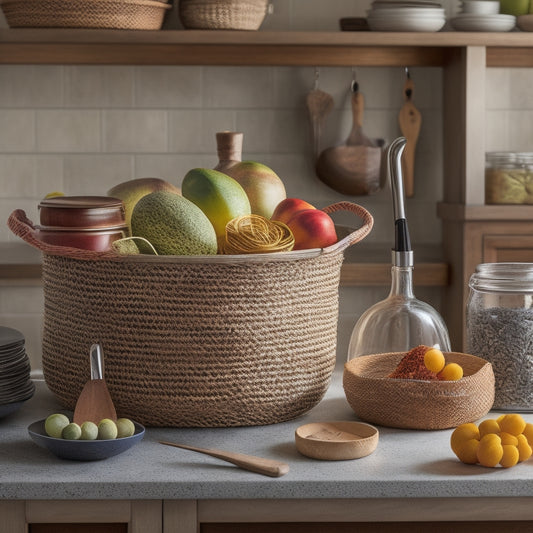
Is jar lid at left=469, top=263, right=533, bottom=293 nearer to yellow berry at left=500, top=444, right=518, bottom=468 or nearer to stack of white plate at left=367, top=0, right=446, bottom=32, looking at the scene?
yellow berry at left=500, top=444, right=518, bottom=468

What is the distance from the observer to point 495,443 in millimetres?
889

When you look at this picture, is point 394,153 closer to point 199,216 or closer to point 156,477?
point 199,216

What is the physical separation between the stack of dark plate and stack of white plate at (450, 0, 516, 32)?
190 cm

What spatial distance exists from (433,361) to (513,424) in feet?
0.41

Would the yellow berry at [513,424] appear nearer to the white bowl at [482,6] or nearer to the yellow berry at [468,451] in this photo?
the yellow berry at [468,451]

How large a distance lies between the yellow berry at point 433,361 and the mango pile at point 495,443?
99 millimetres

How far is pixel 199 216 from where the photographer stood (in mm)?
1030

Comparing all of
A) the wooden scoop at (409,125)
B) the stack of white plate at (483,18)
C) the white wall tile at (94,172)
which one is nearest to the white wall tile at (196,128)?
the white wall tile at (94,172)

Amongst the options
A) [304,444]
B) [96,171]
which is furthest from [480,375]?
[96,171]

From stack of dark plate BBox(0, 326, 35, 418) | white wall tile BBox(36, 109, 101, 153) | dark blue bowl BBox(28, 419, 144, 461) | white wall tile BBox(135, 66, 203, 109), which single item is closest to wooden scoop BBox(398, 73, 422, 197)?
white wall tile BBox(135, 66, 203, 109)

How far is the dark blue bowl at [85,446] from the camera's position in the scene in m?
0.90

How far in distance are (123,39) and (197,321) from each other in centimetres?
166

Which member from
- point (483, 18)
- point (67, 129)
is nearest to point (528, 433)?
point (483, 18)

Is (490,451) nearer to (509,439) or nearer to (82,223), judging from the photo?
(509,439)
